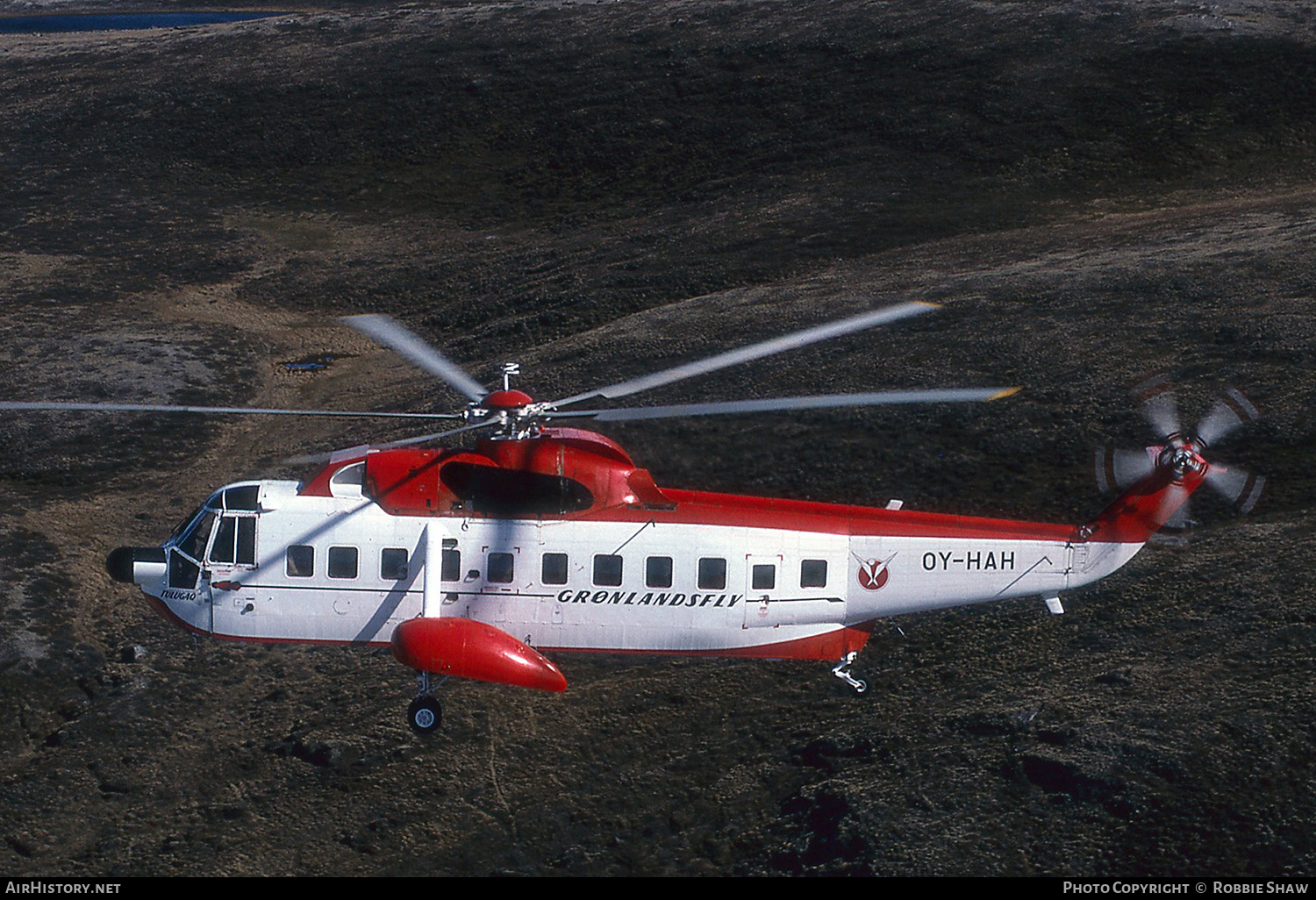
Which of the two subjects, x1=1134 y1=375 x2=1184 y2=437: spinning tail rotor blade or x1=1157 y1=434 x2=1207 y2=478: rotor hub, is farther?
x1=1134 y1=375 x2=1184 y2=437: spinning tail rotor blade

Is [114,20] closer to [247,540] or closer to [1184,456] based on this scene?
[247,540]

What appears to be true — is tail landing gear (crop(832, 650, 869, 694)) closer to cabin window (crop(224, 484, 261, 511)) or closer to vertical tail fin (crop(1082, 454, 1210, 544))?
vertical tail fin (crop(1082, 454, 1210, 544))

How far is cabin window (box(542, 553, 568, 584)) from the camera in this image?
16.1 metres

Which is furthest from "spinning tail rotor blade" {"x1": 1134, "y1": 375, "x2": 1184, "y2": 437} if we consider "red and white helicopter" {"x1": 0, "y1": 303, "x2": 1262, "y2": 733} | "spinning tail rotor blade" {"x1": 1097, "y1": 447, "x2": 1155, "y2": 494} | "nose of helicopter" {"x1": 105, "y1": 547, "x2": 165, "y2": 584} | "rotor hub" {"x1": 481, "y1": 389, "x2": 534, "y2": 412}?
"nose of helicopter" {"x1": 105, "y1": 547, "x2": 165, "y2": 584}

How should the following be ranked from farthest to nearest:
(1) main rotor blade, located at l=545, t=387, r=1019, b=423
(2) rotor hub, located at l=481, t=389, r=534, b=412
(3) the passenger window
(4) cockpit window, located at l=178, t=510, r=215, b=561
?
(4) cockpit window, located at l=178, t=510, r=215, b=561 < (3) the passenger window < (2) rotor hub, located at l=481, t=389, r=534, b=412 < (1) main rotor blade, located at l=545, t=387, r=1019, b=423

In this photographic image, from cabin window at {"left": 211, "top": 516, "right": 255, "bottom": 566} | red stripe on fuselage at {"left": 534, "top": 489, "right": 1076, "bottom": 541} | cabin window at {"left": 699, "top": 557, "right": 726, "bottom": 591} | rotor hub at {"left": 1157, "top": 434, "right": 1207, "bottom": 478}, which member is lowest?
cabin window at {"left": 699, "top": 557, "right": 726, "bottom": 591}

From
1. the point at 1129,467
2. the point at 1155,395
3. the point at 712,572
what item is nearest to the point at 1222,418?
the point at 1129,467

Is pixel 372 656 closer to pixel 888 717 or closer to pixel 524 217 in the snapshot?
pixel 888 717

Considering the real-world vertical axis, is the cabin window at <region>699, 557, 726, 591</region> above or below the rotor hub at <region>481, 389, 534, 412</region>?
below

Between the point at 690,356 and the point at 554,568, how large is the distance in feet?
48.5

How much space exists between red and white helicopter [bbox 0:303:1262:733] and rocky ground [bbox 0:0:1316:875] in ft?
6.30

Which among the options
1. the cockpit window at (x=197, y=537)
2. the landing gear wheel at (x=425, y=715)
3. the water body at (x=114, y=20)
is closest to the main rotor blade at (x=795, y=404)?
the landing gear wheel at (x=425, y=715)

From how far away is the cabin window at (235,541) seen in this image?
16344 millimetres

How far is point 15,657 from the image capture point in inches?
772
